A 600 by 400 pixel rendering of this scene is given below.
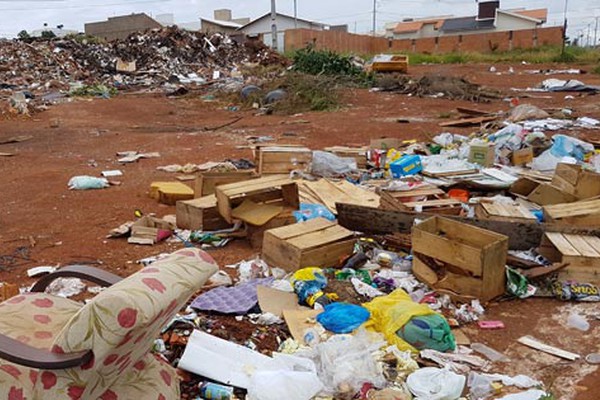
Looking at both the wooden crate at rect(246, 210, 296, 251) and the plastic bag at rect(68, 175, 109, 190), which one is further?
the plastic bag at rect(68, 175, 109, 190)

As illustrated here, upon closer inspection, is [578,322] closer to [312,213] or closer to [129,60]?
[312,213]

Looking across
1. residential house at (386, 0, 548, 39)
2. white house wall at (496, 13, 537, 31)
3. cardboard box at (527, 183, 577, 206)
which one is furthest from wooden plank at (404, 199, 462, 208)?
white house wall at (496, 13, 537, 31)

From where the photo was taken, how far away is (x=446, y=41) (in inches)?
1534

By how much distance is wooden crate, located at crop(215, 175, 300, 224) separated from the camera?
484 centimetres

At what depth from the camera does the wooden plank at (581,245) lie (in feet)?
12.9

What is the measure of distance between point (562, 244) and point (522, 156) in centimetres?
325

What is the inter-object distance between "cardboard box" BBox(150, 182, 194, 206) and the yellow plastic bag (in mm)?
3156

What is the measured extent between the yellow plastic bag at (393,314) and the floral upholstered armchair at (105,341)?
1.30 m

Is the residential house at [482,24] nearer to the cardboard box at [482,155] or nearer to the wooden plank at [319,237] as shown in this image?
the cardboard box at [482,155]

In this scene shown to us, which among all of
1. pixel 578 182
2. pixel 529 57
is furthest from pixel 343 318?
pixel 529 57

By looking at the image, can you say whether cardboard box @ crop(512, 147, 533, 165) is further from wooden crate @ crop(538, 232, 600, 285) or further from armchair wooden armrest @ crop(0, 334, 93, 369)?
armchair wooden armrest @ crop(0, 334, 93, 369)

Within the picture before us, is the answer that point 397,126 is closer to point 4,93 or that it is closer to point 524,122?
point 524,122

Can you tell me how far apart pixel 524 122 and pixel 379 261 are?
6433 mm

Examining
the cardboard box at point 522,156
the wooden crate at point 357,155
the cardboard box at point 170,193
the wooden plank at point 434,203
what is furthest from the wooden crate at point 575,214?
the cardboard box at point 170,193
